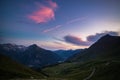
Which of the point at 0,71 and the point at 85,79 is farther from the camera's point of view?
the point at 85,79

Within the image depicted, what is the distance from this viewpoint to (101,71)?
170250mm

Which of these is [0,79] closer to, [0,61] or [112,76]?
[0,61]

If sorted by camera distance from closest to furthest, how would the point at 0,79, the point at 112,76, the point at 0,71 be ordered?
1. the point at 0,79
2. the point at 0,71
3. the point at 112,76

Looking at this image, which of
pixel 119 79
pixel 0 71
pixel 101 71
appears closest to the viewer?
pixel 0 71

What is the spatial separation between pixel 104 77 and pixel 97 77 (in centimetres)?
603

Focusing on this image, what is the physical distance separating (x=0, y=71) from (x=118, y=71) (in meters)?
101

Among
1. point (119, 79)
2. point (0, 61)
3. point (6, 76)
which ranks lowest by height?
point (119, 79)

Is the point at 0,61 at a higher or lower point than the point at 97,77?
higher

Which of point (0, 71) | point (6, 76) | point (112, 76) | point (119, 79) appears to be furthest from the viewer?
point (112, 76)

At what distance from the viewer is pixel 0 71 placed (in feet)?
406

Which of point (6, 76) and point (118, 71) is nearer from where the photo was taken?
point (6, 76)

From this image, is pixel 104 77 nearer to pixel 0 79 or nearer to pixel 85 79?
pixel 85 79

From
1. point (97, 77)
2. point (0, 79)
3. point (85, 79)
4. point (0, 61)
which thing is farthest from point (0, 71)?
point (97, 77)

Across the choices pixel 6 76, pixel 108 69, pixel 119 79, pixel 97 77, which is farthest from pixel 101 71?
pixel 6 76
